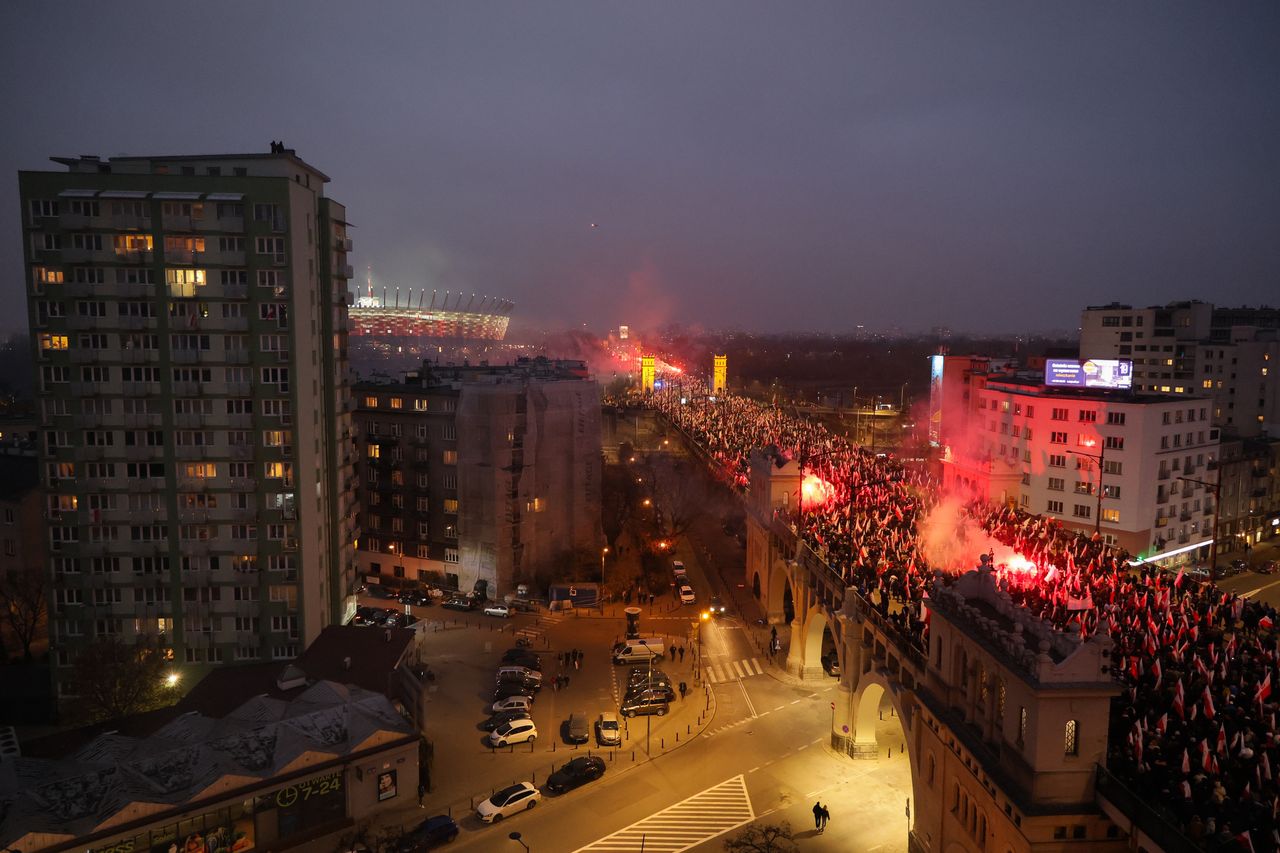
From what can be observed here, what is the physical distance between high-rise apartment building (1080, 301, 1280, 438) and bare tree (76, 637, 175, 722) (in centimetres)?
6478

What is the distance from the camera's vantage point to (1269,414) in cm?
6209

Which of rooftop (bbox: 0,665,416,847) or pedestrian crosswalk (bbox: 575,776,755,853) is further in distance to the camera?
pedestrian crosswalk (bbox: 575,776,755,853)

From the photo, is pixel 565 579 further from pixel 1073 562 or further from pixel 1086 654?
pixel 1086 654

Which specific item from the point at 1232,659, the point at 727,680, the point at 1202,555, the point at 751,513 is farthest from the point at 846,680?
the point at 1202,555

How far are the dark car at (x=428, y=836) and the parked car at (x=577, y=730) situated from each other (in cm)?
566

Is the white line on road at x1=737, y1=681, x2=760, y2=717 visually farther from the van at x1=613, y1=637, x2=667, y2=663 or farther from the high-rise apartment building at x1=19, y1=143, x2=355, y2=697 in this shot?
the high-rise apartment building at x1=19, y1=143, x2=355, y2=697

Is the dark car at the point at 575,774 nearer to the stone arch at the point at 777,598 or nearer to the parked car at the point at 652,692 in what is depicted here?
the parked car at the point at 652,692

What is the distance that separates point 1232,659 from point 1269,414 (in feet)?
185

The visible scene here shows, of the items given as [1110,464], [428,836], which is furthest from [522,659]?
[1110,464]

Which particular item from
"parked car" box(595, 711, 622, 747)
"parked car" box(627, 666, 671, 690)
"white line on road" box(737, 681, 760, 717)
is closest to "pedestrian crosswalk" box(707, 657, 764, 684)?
"white line on road" box(737, 681, 760, 717)

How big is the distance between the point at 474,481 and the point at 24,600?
1946cm

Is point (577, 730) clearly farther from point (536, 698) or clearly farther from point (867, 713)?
point (867, 713)

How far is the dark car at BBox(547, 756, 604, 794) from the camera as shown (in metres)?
24.0

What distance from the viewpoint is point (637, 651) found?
112ft
